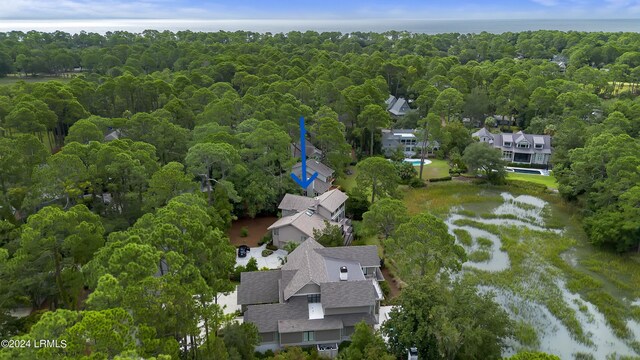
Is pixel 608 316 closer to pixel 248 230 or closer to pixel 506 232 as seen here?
pixel 506 232

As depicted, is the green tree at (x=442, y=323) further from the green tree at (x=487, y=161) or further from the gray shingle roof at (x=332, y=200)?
the green tree at (x=487, y=161)

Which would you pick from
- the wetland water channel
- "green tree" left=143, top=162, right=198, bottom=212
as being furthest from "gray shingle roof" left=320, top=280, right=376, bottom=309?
"green tree" left=143, top=162, right=198, bottom=212

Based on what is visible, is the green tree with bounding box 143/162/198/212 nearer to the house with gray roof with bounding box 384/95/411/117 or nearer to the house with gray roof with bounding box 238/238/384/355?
the house with gray roof with bounding box 238/238/384/355

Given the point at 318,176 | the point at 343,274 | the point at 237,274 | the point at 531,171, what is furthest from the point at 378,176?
the point at 531,171

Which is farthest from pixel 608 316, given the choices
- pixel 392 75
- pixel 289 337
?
pixel 392 75

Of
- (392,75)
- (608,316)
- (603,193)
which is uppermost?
(392,75)

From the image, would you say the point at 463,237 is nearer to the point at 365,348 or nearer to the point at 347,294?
the point at 347,294

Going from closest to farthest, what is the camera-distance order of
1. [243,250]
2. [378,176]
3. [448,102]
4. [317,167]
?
[243,250], [378,176], [317,167], [448,102]
